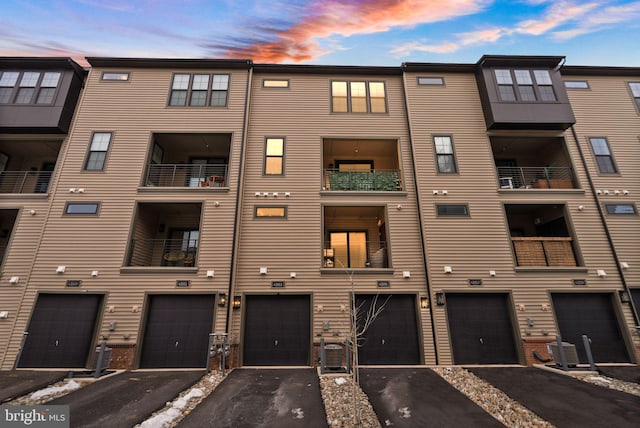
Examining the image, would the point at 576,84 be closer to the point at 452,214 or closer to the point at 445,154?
the point at 445,154

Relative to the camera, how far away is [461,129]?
12.3 meters

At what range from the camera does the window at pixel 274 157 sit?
1168cm

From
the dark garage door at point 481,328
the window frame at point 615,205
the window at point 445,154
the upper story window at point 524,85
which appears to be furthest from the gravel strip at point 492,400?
the upper story window at point 524,85

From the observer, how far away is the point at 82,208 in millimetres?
10609

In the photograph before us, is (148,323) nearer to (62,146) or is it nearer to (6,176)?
(62,146)

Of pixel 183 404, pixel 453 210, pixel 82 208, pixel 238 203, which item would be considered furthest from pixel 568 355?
pixel 82 208

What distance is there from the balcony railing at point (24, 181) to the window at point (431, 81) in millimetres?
18896

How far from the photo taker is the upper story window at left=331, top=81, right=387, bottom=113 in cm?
1280

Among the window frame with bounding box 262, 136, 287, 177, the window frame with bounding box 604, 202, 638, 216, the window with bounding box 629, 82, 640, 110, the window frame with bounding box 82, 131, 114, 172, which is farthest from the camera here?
the window with bounding box 629, 82, 640, 110

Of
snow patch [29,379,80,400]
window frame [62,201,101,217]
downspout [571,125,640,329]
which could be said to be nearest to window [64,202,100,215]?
window frame [62,201,101,217]

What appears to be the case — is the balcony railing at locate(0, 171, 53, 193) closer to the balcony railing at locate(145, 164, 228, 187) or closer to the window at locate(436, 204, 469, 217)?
the balcony railing at locate(145, 164, 228, 187)

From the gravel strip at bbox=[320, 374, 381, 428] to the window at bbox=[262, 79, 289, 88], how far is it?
12870 mm

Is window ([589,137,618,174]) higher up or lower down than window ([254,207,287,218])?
higher up

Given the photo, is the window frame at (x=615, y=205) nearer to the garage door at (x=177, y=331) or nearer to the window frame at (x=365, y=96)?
the window frame at (x=365, y=96)
